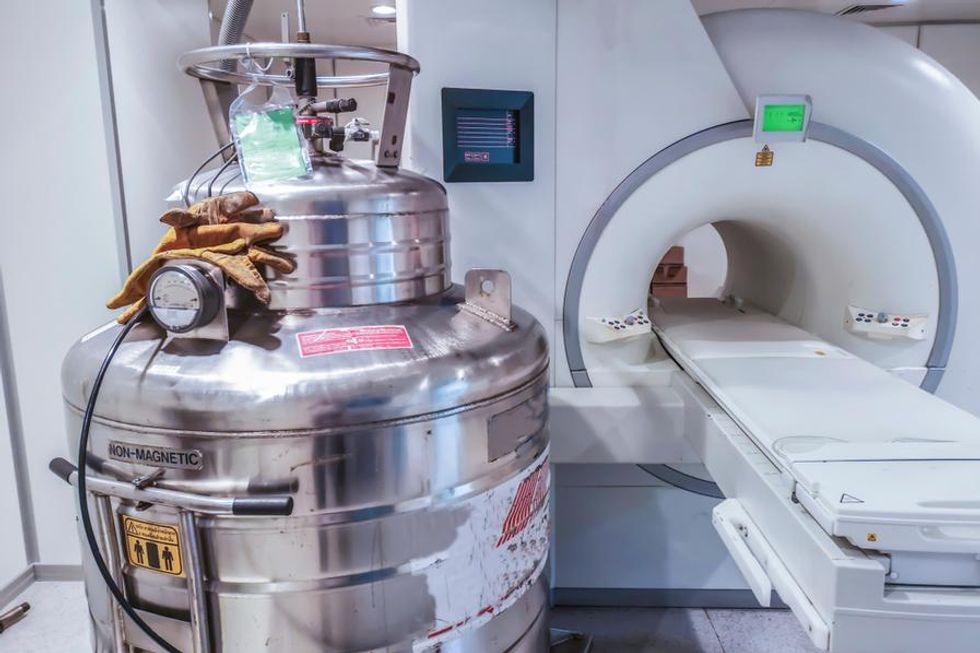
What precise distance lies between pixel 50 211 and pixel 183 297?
54.5 inches

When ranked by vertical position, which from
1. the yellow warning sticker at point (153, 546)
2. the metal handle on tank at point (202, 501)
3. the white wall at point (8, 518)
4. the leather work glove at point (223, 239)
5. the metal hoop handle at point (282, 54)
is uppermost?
the metal hoop handle at point (282, 54)

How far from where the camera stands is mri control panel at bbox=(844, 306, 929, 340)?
169cm

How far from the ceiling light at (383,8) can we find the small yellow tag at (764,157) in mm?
2521

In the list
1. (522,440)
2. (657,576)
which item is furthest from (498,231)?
(657,576)

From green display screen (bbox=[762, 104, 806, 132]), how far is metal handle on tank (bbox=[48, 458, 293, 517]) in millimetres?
1294

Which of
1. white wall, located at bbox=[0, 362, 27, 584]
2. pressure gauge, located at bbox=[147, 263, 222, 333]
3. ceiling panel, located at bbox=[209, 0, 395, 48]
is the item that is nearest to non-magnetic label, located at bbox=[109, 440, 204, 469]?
pressure gauge, located at bbox=[147, 263, 222, 333]

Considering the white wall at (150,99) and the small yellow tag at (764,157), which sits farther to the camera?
the white wall at (150,99)

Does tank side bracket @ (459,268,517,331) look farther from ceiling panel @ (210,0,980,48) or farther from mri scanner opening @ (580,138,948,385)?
ceiling panel @ (210,0,980,48)

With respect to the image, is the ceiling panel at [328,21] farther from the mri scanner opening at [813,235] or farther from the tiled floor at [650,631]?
the tiled floor at [650,631]

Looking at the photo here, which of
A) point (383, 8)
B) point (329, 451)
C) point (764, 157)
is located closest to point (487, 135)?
point (764, 157)

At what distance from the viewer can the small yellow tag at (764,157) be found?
1.61 metres

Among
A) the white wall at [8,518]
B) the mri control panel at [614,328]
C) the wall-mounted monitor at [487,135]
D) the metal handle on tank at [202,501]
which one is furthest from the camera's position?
the white wall at [8,518]

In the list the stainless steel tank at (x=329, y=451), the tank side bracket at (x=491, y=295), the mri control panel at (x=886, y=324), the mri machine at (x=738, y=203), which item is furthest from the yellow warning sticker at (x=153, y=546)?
the mri control panel at (x=886, y=324)

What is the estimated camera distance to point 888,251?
65.9 inches
